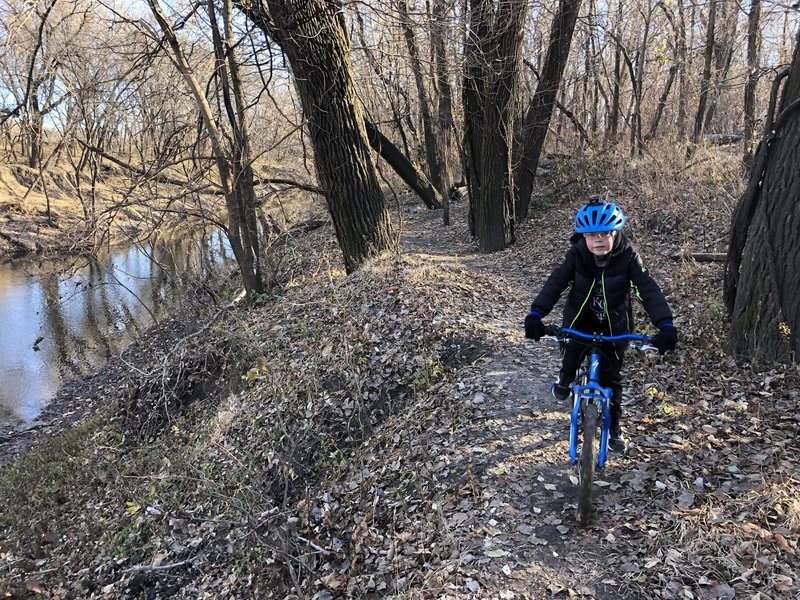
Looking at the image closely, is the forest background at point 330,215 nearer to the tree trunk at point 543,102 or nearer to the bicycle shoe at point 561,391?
the tree trunk at point 543,102

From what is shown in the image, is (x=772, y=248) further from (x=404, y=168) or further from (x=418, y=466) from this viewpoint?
(x=404, y=168)

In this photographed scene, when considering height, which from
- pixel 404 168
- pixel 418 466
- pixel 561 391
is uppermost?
pixel 404 168

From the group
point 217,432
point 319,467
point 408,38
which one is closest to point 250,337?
point 217,432

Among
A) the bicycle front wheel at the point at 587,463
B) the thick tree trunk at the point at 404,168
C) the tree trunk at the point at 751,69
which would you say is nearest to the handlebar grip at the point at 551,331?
the bicycle front wheel at the point at 587,463

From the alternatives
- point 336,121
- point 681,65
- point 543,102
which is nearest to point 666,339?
point 336,121

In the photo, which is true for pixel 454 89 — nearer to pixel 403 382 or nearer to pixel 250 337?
pixel 250 337

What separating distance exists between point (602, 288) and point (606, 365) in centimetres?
57

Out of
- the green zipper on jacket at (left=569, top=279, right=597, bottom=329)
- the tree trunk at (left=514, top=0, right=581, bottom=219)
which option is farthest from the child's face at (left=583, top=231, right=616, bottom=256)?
the tree trunk at (left=514, top=0, right=581, bottom=219)

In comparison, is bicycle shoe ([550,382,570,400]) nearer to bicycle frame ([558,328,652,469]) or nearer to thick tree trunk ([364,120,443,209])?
bicycle frame ([558,328,652,469])

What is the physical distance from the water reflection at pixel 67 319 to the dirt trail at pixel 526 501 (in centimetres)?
830

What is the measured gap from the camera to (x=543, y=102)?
12195 millimetres

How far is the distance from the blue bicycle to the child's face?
0.60m

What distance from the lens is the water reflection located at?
43.5 feet

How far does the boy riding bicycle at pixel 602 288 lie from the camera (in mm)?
3691
